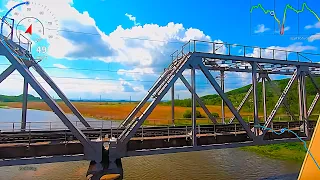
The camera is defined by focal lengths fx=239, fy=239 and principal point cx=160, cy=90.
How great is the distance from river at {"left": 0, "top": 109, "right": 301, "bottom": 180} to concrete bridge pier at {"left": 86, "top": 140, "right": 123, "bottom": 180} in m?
6.23

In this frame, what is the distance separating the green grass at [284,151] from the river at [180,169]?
2.04m

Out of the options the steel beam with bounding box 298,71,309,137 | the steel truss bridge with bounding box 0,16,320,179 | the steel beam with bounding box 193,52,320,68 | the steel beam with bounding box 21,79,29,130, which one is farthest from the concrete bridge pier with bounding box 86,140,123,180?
the steel beam with bounding box 298,71,309,137

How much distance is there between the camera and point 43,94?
443 inches

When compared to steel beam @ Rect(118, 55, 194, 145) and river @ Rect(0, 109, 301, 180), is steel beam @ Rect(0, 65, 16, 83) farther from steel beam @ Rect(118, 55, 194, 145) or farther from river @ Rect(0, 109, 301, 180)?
river @ Rect(0, 109, 301, 180)

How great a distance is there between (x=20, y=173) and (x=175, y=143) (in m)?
13.9

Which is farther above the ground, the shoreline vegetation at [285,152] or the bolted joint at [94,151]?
the bolted joint at [94,151]

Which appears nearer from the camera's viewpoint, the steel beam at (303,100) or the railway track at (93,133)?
the railway track at (93,133)

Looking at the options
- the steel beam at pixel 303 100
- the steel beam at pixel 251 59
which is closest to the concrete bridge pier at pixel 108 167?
the steel beam at pixel 251 59

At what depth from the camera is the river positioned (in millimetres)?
18469

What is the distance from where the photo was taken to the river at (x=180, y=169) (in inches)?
727

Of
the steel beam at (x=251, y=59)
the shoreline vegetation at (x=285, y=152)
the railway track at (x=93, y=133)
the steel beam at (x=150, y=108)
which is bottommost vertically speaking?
the shoreline vegetation at (x=285, y=152)

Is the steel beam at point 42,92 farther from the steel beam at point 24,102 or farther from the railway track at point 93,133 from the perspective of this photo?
the steel beam at point 24,102

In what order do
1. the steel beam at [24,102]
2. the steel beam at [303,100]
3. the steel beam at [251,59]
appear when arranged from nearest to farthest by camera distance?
the steel beam at [24,102] < the steel beam at [251,59] < the steel beam at [303,100]

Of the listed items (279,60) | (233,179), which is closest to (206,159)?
(233,179)
